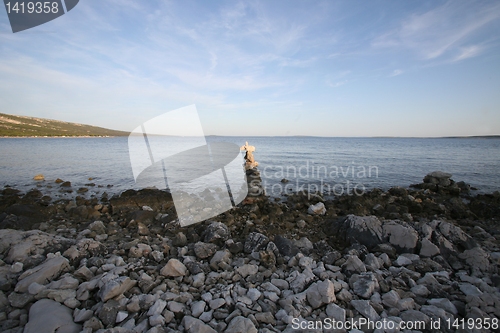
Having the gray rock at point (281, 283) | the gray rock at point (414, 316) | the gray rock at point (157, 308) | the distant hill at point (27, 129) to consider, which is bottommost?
the gray rock at point (281, 283)

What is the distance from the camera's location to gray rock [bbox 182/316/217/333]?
11.6 ft

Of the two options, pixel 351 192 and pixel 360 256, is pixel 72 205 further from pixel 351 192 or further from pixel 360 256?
pixel 351 192

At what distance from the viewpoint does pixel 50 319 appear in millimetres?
3598

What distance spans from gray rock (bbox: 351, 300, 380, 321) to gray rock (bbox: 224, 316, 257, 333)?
1.91 meters

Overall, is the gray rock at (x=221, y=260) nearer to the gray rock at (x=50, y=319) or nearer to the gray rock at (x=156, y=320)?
the gray rock at (x=156, y=320)

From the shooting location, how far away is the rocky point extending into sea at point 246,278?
12.4 ft

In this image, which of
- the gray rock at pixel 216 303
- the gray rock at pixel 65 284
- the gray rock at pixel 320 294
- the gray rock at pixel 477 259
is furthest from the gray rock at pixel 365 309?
the gray rock at pixel 65 284

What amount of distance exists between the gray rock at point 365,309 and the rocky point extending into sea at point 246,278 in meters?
0.02

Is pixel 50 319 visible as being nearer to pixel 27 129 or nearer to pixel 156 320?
pixel 156 320

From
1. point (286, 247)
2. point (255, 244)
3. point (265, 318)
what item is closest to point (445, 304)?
point (265, 318)

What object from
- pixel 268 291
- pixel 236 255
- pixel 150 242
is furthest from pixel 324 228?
pixel 150 242

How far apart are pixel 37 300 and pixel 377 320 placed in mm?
5915

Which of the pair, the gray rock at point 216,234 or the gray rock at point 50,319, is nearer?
the gray rock at point 50,319

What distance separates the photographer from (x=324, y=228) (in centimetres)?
816
